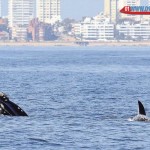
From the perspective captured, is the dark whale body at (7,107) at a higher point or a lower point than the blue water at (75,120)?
higher

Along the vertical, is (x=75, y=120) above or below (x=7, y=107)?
below

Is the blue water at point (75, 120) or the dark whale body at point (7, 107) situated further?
the dark whale body at point (7, 107)

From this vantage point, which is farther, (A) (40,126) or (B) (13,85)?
(B) (13,85)

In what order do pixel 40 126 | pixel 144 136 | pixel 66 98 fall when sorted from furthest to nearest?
pixel 66 98
pixel 40 126
pixel 144 136

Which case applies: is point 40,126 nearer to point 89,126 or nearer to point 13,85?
point 89,126

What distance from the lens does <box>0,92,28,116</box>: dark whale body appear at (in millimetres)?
54125

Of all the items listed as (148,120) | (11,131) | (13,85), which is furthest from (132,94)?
(11,131)

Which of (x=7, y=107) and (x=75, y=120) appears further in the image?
(x=75, y=120)

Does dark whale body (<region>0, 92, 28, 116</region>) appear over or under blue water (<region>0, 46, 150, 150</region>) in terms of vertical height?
over

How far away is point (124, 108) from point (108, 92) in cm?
2096

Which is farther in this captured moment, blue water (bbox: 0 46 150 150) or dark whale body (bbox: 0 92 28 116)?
dark whale body (bbox: 0 92 28 116)

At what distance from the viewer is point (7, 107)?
55.1 m

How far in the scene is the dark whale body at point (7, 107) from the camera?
5412 centimetres

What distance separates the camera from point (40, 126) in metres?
54.4
